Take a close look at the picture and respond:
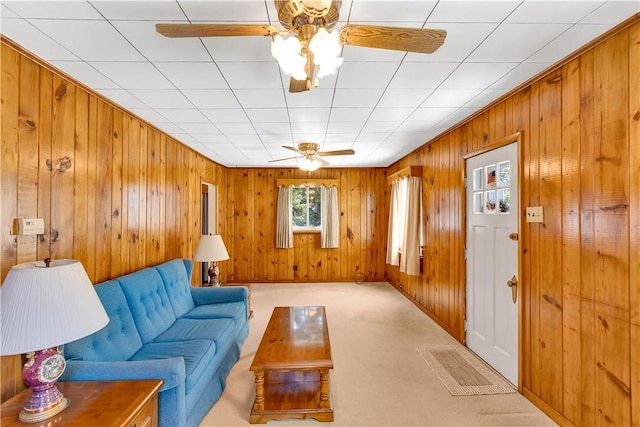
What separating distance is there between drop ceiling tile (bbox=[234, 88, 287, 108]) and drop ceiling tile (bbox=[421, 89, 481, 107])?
4.16 feet

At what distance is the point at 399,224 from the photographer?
16.7ft

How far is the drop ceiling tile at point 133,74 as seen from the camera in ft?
6.04

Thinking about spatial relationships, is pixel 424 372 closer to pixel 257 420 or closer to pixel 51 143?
pixel 257 420

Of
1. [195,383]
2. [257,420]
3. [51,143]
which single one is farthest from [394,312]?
[51,143]

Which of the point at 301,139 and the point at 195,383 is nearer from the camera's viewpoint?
the point at 195,383

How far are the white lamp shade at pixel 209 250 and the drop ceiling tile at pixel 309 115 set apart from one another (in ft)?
5.95

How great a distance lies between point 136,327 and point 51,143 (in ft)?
4.76

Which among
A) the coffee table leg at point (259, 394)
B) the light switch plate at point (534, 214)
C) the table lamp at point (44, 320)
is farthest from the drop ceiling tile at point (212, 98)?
the light switch plate at point (534, 214)

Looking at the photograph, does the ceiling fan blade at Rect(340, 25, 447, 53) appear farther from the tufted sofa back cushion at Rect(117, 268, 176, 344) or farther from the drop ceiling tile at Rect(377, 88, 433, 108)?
the tufted sofa back cushion at Rect(117, 268, 176, 344)

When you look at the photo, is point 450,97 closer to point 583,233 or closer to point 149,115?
point 583,233

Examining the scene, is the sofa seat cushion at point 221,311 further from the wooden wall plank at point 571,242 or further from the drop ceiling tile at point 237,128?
the wooden wall plank at point 571,242

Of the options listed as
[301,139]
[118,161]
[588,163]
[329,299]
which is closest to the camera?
[588,163]

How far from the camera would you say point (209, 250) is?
3533mm

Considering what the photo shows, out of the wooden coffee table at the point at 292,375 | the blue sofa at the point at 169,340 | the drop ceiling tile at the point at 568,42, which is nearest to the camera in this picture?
the drop ceiling tile at the point at 568,42
